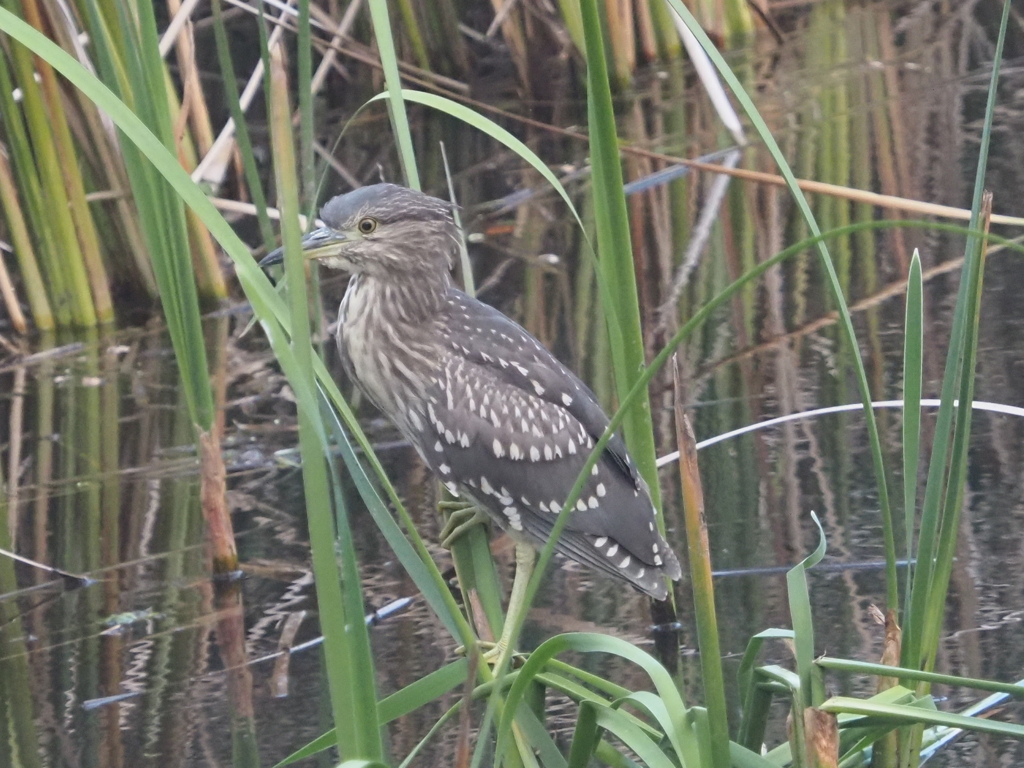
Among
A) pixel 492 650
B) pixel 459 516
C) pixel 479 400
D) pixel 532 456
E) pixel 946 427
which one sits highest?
pixel 946 427

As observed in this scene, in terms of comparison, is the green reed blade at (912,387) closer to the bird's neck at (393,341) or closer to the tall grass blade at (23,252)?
the bird's neck at (393,341)

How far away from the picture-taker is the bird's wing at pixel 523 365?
3076 millimetres

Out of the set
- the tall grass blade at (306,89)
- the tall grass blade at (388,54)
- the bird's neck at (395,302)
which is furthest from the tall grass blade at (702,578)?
the bird's neck at (395,302)

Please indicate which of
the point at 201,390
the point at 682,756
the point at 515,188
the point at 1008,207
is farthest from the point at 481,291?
the point at 682,756

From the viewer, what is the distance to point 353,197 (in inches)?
115

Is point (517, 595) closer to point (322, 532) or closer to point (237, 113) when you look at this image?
point (237, 113)

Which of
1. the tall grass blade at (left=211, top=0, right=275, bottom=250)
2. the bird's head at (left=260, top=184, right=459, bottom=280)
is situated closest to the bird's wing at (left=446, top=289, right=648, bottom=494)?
the bird's head at (left=260, top=184, right=459, bottom=280)

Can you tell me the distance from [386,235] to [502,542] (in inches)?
42.9

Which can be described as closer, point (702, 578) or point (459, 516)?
point (702, 578)

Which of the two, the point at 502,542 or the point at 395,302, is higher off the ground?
the point at 395,302

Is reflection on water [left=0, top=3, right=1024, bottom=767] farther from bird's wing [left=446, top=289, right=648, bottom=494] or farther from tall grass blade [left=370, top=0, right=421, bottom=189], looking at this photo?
tall grass blade [left=370, top=0, right=421, bottom=189]

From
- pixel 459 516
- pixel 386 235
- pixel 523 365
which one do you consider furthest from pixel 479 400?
pixel 386 235

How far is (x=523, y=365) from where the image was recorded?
3.10 metres

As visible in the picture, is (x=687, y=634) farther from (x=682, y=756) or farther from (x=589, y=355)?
(x=589, y=355)
